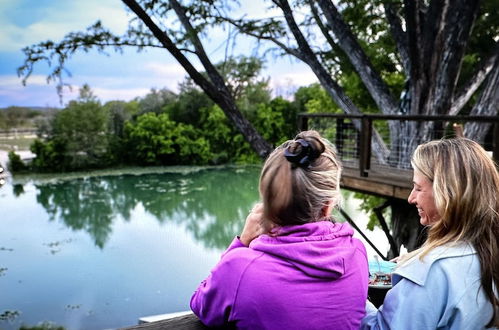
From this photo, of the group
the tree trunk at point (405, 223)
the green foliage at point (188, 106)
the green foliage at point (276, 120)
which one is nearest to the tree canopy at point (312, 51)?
the tree trunk at point (405, 223)

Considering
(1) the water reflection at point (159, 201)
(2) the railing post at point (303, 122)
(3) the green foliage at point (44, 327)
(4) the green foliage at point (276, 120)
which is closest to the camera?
(2) the railing post at point (303, 122)

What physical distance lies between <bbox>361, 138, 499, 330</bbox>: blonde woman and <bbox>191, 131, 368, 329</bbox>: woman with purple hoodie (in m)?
0.09

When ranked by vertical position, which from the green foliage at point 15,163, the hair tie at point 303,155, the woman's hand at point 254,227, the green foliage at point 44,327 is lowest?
the green foliage at point 44,327

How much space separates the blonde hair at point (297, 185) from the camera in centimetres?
75

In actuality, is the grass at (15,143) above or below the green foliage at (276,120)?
below

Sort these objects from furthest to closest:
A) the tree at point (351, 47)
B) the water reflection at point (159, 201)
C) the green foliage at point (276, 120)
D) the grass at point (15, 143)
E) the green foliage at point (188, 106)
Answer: the green foliage at point (188, 106)
the green foliage at point (276, 120)
the grass at point (15, 143)
the water reflection at point (159, 201)
the tree at point (351, 47)

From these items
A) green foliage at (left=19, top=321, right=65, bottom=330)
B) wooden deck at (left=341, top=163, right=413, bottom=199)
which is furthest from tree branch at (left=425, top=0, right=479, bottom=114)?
green foliage at (left=19, top=321, right=65, bottom=330)

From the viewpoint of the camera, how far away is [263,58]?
19.9 feet

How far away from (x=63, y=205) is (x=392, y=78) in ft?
29.6

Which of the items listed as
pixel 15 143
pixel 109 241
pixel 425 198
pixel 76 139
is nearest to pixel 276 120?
pixel 76 139

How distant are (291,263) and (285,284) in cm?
3

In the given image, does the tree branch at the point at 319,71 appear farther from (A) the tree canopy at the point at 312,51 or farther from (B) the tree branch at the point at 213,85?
(B) the tree branch at the point at 213,85

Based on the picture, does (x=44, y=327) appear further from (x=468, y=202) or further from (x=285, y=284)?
(x=468, y=202)

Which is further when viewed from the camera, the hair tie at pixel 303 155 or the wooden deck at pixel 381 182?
the wooden deck at pixel 381 182
